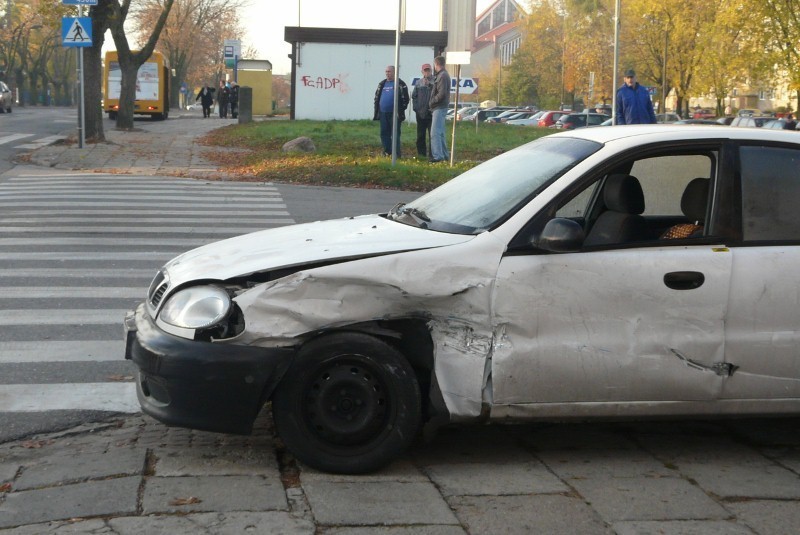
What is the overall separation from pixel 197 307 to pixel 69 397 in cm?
166

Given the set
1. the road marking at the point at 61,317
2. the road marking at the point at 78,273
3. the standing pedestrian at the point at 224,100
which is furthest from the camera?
the standing pedestrian at the point at 224,100

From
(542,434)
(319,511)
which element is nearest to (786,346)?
(542,434)

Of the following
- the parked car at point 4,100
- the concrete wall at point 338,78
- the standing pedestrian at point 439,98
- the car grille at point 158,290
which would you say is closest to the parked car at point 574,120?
the concrete wall at point 338,78

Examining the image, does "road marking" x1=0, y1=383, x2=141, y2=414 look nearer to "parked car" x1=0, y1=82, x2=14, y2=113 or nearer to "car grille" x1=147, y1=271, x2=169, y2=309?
"car grille" x1=147, y1=271, x2=169, y2=309

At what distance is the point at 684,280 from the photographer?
4.93 meters

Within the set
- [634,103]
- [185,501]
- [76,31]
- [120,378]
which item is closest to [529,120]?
[76,31]

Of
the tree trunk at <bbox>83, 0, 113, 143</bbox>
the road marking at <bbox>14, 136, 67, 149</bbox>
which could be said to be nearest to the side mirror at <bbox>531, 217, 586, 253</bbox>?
the tree trunk at <bbox>83, 0, 113, 143</bbox>

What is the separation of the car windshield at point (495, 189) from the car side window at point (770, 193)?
0.74 m

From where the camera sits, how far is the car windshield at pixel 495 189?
5.10m

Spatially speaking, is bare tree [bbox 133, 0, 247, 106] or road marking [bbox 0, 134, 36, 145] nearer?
road marking [bbox 0, 134, 36, 145]

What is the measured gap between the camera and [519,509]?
4395mm

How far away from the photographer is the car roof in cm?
520

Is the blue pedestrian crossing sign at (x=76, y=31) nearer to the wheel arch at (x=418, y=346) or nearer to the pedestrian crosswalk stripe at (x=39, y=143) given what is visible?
the pedestrian crosswalk stripe at (x=39, y=143)

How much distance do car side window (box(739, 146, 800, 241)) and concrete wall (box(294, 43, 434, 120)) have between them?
39924 mm
